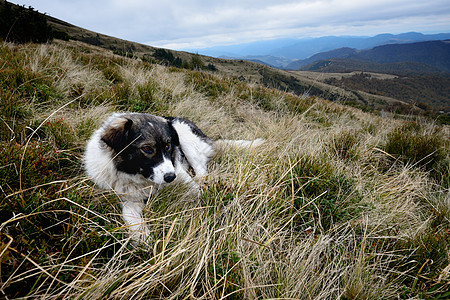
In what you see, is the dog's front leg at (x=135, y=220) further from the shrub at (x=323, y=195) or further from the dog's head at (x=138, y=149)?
the shrub at (x=323, y=195)

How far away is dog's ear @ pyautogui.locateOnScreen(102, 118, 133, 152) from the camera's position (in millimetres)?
2472

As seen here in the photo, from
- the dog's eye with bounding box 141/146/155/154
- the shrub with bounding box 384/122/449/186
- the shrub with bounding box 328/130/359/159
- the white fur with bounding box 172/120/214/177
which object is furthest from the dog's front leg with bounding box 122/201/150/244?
the shrub with bounding box 384/122/449/186

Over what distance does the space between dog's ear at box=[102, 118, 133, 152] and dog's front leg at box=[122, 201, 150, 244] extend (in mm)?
661

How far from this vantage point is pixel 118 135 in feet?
8.14

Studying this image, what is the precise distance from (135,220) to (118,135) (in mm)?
982

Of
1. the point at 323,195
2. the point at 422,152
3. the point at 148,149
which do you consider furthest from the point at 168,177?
the point at 422,152

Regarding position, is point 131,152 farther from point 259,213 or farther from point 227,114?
point 227,114

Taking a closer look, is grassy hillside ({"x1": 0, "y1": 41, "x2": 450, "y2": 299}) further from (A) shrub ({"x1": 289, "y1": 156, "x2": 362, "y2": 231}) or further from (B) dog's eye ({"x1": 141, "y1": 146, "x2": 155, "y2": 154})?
(B) dog's eye ({"x1": 141, "y1": 146, "x2": 155, "y2": 154})

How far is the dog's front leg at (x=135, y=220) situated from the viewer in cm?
179

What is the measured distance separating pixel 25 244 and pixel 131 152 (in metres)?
1.26

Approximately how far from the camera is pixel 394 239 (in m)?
2.18

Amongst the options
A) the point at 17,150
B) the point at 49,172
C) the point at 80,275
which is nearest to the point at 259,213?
the point at 80,275

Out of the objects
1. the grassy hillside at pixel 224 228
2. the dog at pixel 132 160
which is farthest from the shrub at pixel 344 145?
the dog at pixel 132 160

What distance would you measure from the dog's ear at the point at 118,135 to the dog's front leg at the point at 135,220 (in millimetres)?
661
